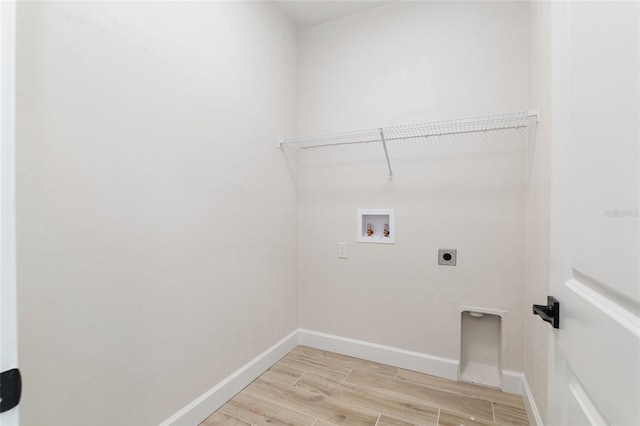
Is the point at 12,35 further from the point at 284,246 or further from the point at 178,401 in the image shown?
the point at 284,246

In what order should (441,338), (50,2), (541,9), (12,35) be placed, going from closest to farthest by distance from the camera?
(12,35), (50,2), (541,9), (441,338)

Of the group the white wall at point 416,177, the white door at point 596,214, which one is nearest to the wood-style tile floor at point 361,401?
the white wall at point 416,177

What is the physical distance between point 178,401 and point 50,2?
5.84 ft

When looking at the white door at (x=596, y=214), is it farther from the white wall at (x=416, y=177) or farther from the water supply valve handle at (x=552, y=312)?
the white wall at (x=416, y=177)

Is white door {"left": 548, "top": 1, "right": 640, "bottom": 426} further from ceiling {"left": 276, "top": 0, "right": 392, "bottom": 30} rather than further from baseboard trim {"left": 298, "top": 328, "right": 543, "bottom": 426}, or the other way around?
ceiling {"left": 276, "top": 0, "right": 392, "bottom": 30}

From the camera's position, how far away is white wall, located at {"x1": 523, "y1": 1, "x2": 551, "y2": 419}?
131 cm

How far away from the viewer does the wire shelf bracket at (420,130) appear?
171 centimetres

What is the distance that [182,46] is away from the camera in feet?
4.78

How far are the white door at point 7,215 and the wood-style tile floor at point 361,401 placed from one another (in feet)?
4.61

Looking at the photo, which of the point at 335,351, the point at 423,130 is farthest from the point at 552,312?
the point at 335,351

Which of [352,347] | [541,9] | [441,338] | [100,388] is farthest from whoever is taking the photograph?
[352,347]

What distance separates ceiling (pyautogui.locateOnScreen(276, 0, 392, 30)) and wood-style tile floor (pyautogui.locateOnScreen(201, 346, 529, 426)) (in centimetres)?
277

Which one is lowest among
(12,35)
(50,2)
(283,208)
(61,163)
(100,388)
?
(100,388)

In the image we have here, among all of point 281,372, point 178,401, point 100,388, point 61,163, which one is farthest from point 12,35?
point 281,372
